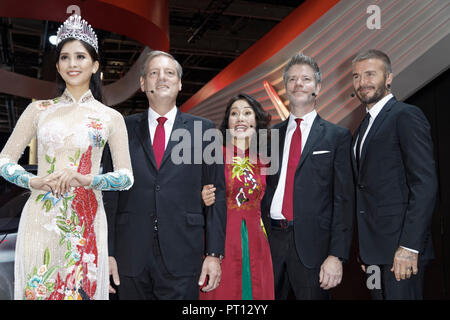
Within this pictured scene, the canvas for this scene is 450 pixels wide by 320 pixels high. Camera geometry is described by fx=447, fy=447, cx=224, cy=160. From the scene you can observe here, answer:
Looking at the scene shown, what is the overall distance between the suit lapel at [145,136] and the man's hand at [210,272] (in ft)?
1.68

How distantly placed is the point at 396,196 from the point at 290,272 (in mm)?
624

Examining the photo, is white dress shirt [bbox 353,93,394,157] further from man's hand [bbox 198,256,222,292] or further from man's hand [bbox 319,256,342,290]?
man's hand [bbox 198,256,222,292]

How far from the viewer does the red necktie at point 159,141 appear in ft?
6.74

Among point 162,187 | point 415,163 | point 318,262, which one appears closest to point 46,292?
point 162,187

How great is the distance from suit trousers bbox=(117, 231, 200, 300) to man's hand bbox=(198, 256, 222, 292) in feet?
0.30

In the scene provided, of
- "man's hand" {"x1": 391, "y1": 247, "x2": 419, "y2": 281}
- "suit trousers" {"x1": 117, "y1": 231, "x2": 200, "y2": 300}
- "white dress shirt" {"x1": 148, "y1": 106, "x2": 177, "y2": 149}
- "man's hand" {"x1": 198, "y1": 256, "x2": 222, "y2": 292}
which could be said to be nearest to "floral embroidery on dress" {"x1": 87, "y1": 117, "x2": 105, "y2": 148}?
"white dress shirt" {"x1": 148, "y1": 106, "x2": 177, "y2": 149}

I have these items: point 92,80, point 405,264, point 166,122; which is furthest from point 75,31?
point 405,264

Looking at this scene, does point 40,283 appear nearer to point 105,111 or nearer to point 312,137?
point 105,111

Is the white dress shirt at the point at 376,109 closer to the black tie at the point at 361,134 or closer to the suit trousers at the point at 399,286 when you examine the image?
the black tie at the point at 361,134

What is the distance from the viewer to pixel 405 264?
194cm

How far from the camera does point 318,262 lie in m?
2.17

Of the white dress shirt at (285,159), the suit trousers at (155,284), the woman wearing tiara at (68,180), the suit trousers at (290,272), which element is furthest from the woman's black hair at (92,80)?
the suit trousers at (290,272)

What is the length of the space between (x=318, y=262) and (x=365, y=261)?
0.72 ft

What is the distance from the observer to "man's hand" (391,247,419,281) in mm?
1935
